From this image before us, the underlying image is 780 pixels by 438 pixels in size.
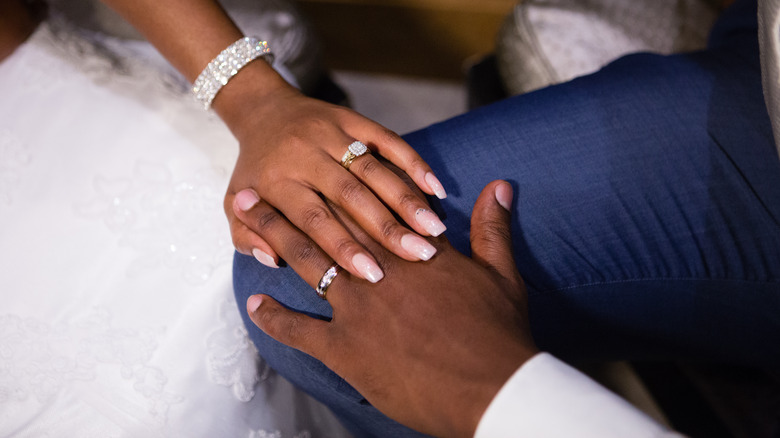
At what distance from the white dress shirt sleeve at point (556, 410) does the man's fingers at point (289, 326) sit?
0.64ft

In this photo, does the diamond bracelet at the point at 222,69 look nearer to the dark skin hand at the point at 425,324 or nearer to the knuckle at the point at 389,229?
the dark skin hand at the point at 425,324

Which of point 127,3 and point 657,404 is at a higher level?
point 127,3

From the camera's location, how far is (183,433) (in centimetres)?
57

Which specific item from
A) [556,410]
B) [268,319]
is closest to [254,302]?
[268,319]

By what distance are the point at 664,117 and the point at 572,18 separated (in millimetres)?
496

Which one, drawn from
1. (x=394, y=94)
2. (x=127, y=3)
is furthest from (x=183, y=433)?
(x=394, y=94)

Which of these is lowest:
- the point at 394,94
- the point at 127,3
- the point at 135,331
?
the point at 394,94

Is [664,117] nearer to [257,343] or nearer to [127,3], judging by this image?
[257,343]

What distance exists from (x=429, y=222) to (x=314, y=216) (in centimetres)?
14

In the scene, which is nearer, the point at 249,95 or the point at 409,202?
the point at 409,202

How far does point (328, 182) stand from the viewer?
24.3 inches

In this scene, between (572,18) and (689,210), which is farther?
(572,18)

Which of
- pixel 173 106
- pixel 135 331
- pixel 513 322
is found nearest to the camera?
pixel 513 322

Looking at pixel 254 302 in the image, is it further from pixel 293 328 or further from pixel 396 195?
pixel 396 195
